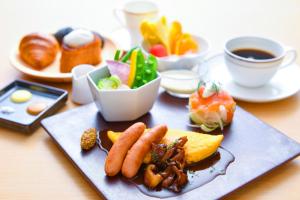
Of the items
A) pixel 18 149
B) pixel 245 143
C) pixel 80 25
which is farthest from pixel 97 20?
pixel 245 143

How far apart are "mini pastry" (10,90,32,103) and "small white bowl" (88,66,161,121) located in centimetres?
21

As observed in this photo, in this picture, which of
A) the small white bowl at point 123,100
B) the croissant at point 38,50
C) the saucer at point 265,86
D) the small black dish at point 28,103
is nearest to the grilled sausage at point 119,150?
the small white bowl at point 123,100

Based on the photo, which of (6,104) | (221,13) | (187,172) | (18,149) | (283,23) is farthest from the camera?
(221,13)

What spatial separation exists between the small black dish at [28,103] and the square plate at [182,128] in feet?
0.14

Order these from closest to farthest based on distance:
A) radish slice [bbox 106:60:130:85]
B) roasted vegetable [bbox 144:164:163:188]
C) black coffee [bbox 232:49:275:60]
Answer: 1. roasted vegetable [bbox 144:164:163:188]
2. radish slice [bbox 106:60:130:85]
3. black coffee [bbox 232:49:275:60]

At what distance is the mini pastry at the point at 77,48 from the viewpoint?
1296mm

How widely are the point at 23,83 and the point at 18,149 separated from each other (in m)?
0.26

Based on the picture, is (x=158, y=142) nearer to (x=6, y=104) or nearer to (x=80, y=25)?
(x=6, y=104)

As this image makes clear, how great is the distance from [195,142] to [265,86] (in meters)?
0.40

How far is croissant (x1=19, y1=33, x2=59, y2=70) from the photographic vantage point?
1.32 meters

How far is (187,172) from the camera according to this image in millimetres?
908

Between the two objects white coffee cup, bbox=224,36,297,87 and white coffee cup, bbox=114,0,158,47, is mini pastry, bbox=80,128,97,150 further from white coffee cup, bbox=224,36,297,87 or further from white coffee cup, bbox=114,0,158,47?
white coffee cup, bbox=114,0,158,47

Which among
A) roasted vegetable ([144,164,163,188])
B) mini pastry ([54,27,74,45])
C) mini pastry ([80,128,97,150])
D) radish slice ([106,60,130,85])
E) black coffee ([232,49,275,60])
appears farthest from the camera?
mini pastry ([54,27,74,45])

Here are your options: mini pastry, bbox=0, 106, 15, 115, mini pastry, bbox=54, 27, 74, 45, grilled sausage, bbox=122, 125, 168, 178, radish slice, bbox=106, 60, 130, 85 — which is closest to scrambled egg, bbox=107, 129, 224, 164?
grilled sausage, bbox=122, 125, 168, 178
